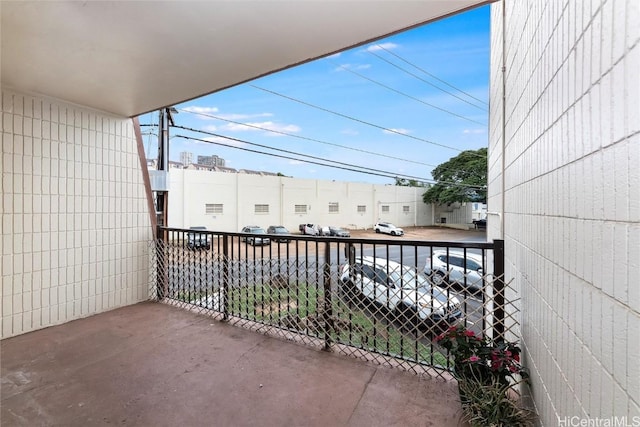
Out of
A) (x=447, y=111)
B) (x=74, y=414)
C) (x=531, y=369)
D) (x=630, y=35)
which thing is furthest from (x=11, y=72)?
(x=447, y=111)

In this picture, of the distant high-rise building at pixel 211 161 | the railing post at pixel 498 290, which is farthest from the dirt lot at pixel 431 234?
the railing post at pixel 498 290

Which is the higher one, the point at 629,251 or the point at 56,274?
the point at 629,251

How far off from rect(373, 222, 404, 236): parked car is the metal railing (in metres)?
15.7

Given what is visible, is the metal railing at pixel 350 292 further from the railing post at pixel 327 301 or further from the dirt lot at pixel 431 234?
the dirt lot at pixel 431 234

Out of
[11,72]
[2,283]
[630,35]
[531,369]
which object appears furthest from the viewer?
[2,283]

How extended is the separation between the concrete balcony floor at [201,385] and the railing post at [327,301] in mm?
123

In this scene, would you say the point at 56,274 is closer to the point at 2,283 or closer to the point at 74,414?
the point at 2,283

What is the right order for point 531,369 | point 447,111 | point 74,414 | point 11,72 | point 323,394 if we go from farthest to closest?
point 447,111, point 11,72, point 323,394, point 74,414, point 531,369

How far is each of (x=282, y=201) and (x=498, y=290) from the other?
1556 cm

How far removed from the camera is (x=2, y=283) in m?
2.35

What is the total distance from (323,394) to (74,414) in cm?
136

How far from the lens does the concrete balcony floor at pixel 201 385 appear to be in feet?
4.84

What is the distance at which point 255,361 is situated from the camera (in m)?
2.00

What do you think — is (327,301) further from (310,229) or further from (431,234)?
(431,234)
